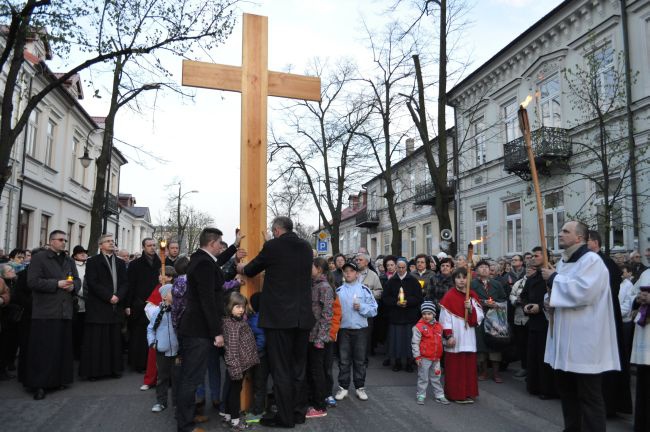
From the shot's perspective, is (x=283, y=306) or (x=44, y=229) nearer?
(x=283, y=306)

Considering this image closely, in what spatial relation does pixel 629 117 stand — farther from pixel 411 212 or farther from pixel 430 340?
pixel 411 212

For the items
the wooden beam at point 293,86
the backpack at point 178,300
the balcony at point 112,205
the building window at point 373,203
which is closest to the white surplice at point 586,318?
the wooden beam at point 293,86

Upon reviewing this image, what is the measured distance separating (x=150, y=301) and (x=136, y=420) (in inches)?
58.6

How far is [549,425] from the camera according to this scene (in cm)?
539

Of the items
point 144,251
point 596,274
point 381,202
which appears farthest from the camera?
point 381,202

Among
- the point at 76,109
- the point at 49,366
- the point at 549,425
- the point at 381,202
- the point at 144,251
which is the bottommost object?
the point at 549,425

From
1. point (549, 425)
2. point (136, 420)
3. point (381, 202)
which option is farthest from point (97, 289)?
point (381, 202)

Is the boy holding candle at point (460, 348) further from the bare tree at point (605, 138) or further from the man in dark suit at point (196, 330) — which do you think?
the bare tree at point (605, 138)

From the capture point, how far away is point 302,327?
507 centimetres

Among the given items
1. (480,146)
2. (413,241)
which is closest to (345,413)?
(480,146)

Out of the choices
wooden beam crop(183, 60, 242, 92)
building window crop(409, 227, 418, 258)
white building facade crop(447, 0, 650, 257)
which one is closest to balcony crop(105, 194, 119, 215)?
building window crop(409, 227, 418, 258)

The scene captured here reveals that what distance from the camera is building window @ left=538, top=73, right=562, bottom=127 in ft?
57.9

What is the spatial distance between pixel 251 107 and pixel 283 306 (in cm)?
227

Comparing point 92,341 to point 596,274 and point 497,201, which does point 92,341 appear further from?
point 497,201
